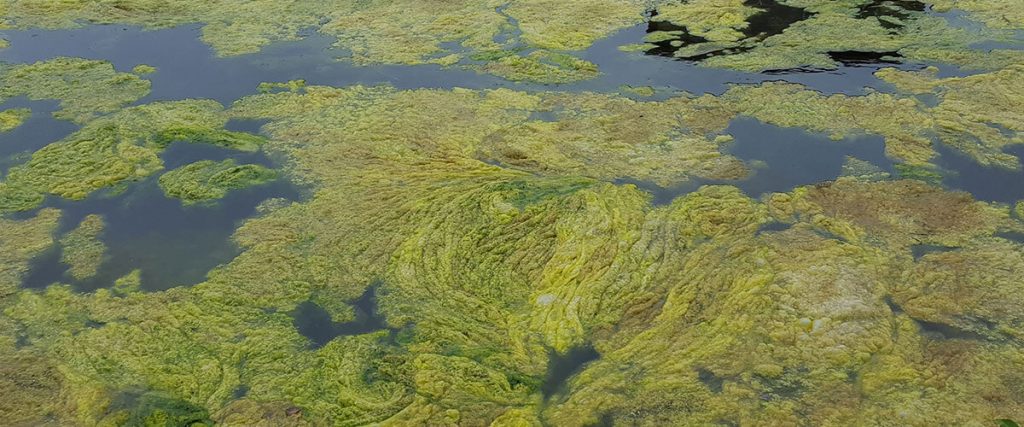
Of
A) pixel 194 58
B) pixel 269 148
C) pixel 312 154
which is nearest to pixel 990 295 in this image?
pixel 312 154

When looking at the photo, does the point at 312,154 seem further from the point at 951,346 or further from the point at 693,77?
the point at 951,346

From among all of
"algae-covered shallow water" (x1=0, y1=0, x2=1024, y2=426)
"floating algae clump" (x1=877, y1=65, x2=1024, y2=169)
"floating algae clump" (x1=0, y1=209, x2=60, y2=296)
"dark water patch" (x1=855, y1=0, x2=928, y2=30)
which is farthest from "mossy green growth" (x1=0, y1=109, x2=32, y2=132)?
"dark water patch" (x1=855, y1=0, x2=928, y2=30)

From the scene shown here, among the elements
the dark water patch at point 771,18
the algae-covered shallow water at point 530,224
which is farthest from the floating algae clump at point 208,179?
the dark water patch at point 771,18

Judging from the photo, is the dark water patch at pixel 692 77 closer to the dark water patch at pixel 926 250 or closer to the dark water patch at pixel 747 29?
the dark water patch at pixel 747 29

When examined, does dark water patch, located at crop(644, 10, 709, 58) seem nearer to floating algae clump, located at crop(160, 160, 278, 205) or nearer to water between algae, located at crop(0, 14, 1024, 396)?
water between algae, located at crop(0, 14, 1024, 396)

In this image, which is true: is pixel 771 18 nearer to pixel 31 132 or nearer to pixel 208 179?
pixel 208 179
